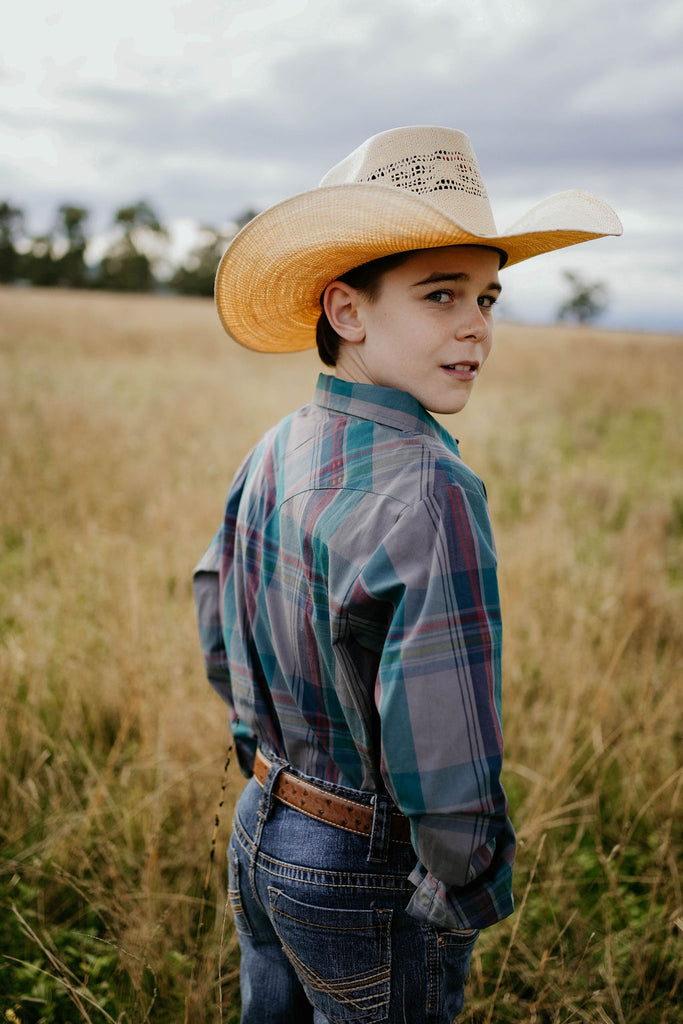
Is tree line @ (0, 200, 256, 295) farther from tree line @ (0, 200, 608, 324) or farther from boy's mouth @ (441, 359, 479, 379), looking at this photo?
boy's mouth @ (441, 359, 479, 379)

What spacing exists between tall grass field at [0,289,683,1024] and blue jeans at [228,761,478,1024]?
0.28m

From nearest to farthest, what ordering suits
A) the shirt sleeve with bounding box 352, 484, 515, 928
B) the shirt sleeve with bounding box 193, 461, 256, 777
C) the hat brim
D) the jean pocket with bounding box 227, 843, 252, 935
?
the shirt sleeve with bounding box 352, 484, 515, 928
the hat brim
the jean pocket with bounding box 227, 843, 252, 935
the shirt sleeve with bounding box 193, 461, 256, 777

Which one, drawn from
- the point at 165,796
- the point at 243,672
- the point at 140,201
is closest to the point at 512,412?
the point at 165,796

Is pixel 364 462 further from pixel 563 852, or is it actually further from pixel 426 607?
pixel 563 852

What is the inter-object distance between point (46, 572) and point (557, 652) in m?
2.76

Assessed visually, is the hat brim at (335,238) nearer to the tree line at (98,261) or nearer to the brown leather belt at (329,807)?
the brown leather belt at (329,807)

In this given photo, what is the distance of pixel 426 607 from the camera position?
93cm

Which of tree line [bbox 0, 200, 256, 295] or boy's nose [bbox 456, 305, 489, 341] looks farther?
tree line [bbox 0, 200, 256, 295]

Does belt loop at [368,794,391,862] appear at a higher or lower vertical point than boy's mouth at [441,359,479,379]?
lower

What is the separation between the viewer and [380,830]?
44.1 inches

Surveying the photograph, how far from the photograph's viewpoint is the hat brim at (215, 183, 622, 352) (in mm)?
1051

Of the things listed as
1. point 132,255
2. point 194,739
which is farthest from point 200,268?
point 194,739

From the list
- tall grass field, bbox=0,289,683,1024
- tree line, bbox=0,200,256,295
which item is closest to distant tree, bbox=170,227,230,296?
tree line, bbox=0,200,256,295

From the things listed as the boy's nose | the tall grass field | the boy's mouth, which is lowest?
the tall grass field
